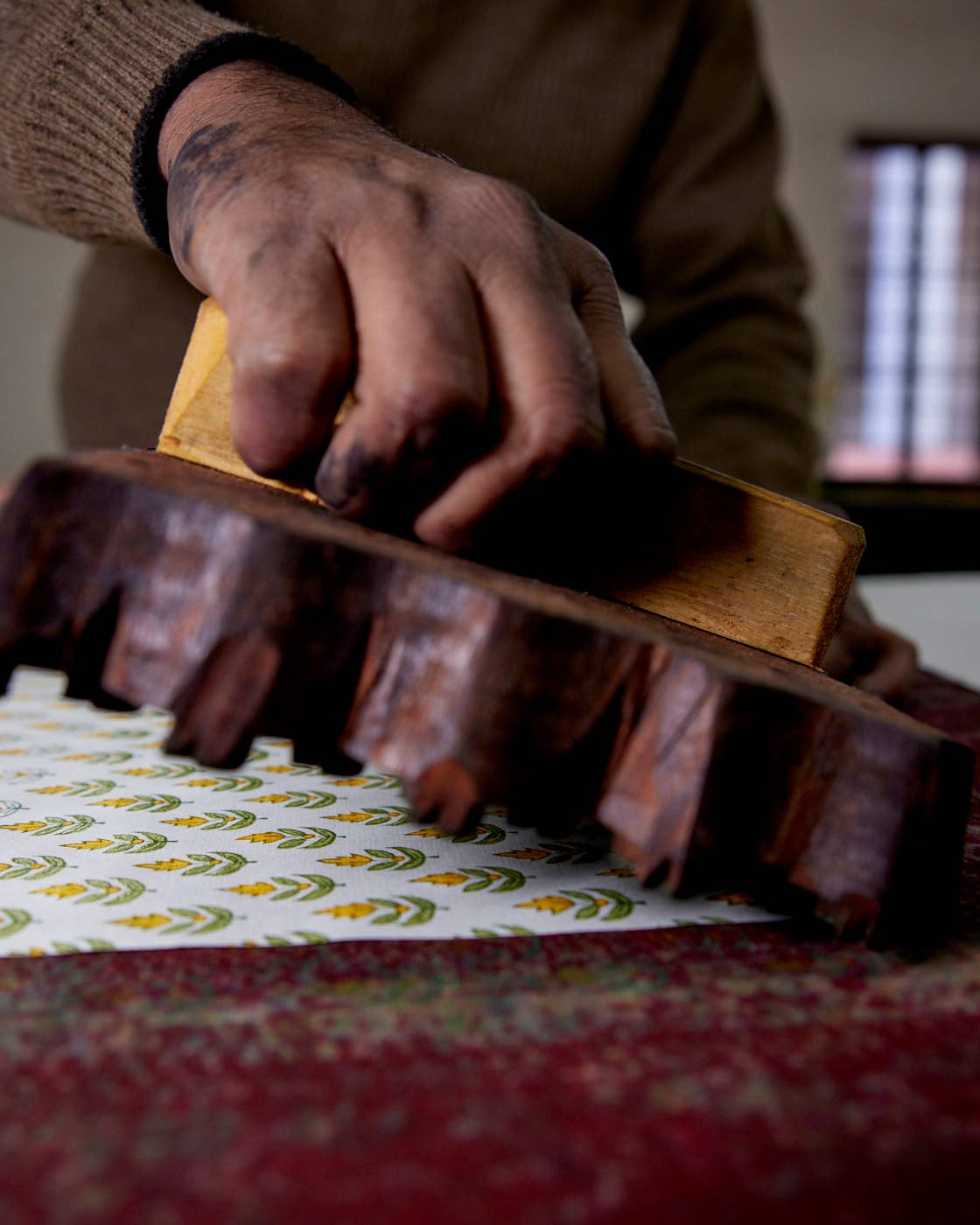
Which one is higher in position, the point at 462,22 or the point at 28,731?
the point at 462,22

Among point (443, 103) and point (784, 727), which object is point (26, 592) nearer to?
point (784, 727)

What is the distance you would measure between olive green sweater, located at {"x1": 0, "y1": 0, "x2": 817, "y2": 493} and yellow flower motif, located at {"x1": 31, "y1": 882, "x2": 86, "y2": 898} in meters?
0.86

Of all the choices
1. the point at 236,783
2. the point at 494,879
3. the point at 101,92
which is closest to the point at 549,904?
the point at 494,879

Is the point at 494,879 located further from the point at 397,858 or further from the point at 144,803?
the point at 144,803

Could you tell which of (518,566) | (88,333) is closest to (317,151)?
(518,566)

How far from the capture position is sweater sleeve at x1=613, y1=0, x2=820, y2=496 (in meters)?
1.50

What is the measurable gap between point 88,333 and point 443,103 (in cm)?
62

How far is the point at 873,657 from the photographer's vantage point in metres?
0.96

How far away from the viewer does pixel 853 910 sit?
44 centimetres

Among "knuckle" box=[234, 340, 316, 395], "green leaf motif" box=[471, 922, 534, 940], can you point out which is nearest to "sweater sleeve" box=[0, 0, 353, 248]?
"knuckle" box=[234, 340, 316, 395]

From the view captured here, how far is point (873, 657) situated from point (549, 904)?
22.9 inches

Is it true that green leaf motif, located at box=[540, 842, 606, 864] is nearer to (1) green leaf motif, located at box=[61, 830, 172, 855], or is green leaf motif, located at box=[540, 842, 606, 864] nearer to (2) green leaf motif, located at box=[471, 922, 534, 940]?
(2) green leaf motif, located at box=[471, 922, 534, 940]

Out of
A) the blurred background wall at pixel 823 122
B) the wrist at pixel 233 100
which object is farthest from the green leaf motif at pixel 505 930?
the blurred background wall at pixel 823 122

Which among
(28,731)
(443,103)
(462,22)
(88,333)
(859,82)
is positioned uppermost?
(859,82)
